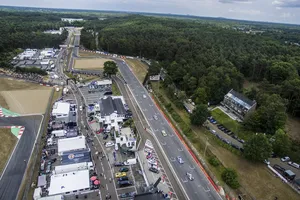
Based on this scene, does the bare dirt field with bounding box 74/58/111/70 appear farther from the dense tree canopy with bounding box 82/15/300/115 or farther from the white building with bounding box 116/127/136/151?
the white building with bounding box 116/127/136/151

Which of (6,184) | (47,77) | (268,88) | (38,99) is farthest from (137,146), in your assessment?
(47,77)

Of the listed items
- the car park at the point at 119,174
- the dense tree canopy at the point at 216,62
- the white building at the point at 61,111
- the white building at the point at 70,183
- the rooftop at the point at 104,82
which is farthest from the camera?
the rooftop at the point at 104,82

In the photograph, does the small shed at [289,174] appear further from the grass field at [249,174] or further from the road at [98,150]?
the road at [98,150]

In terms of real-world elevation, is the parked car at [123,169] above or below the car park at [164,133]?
below

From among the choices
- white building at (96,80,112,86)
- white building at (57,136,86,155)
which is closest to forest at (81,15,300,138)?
white building at (96,80,112,86)

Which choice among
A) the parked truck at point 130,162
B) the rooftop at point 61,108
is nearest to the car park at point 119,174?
the parked truck at point 130,162

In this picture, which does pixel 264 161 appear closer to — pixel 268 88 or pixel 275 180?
pixel 275 180
